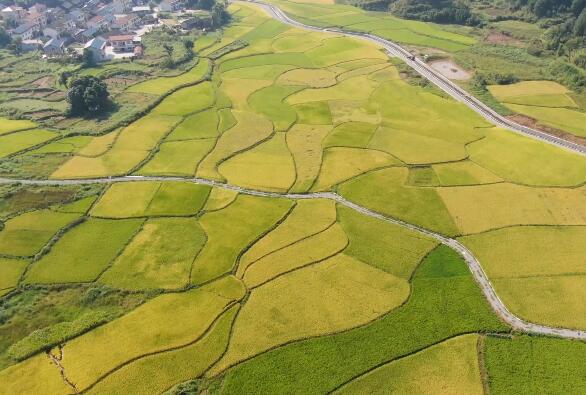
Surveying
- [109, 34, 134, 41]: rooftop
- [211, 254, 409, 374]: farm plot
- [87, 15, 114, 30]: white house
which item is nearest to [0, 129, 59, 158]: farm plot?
[109, 34, 134, 41]: rooftop

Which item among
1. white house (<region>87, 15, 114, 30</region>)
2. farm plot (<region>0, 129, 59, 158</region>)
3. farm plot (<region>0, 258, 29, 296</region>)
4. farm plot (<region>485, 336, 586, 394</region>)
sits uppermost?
white house (<region>87, 15, 114, 30</region>)

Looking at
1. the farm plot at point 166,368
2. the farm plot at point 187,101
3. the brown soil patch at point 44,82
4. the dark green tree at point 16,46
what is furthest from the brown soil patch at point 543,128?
the dark green tree at point 16,46

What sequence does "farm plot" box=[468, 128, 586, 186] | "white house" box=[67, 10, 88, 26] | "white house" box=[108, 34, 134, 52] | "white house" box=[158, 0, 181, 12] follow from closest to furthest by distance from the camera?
1. "farm plot" box=[468, 128, 586, 186]
2. "white house" box=[108, 34, 134, 52]
3. "white house" box=[67, 10, 88, 26]
4. "white house" box=[158, 0, 181, 12]

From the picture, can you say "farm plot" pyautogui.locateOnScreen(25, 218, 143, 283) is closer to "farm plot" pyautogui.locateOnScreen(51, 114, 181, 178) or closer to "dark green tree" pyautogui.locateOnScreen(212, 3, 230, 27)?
"farm plot" pyautogui.locateOnScreen(51, 114, 181, 178)

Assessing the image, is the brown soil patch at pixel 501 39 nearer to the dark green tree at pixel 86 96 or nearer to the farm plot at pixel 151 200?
the farm plot at pixel 151 200

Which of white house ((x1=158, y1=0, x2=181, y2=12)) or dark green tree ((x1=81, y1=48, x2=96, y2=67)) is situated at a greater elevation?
white house ((x1=158, y1=0, x2=181, y2=12))
